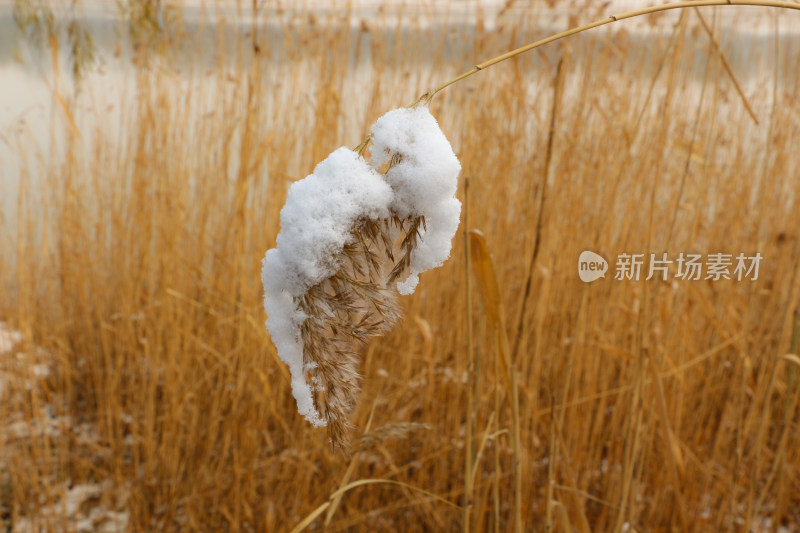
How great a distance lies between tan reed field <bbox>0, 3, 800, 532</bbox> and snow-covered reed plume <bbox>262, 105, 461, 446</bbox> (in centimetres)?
85

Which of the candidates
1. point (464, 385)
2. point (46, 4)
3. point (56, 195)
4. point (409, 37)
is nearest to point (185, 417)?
point (464, 385)

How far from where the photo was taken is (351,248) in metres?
0.31

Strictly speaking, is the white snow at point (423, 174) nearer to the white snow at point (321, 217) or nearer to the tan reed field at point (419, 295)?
the white snow at point (321, 217)

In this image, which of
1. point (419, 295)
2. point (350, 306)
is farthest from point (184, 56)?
point (350, 306)

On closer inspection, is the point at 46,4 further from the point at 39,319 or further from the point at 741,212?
the point at 741,212

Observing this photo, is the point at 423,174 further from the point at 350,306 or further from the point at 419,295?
the point at 419,295

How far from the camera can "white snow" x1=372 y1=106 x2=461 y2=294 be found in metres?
0.30

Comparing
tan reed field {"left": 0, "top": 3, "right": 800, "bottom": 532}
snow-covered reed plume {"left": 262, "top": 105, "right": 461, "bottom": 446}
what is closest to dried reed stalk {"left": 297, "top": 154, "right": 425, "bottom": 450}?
snow-covered reed plume {"left": 262, "top": 105, "right": 461, "bottom": 446}

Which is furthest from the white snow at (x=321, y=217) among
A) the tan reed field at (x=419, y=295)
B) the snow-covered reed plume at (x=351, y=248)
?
the tan reed field at (x=419, y=295)

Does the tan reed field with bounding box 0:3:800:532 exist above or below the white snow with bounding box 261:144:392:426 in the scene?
below

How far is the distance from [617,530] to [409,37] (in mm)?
1357

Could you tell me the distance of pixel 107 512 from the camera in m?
1.55

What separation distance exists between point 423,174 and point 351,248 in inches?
2.0

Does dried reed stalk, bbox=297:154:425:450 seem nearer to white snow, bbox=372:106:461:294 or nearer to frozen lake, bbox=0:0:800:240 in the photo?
white snow, bbox=372:106:461:294
